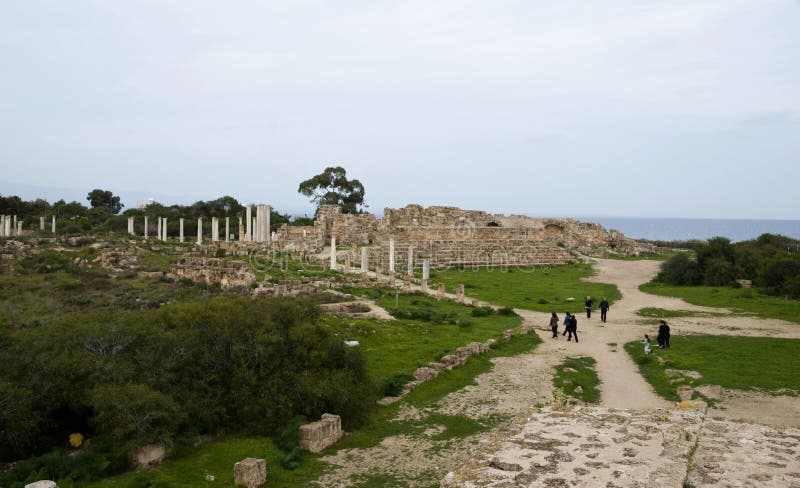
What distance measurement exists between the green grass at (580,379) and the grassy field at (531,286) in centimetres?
900

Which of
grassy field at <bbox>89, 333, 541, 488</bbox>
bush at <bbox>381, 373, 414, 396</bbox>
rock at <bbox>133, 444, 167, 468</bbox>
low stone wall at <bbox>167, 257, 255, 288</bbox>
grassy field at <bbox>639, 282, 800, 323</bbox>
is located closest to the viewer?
grassy field at <bbox>89, 333, 541, 488</bbox>

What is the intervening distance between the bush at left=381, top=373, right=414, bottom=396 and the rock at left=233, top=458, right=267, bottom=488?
15.5 feet

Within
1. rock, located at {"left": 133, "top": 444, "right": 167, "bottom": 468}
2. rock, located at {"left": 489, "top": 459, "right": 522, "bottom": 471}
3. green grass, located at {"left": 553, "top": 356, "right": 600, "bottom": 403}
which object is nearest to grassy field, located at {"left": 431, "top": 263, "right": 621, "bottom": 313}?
green grass, located at {"left": 553, "top": 356, "right": 600, "bottom": 403}

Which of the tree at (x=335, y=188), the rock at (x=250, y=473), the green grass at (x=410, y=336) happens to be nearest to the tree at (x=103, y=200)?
the tree at (x=335, y=188)

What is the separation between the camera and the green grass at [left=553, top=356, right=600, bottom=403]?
44.0ft

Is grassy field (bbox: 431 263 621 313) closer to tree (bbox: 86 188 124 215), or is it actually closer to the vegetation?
the vegetation

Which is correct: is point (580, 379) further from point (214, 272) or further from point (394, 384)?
point (214, 272)

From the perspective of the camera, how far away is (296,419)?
1077 centimetres

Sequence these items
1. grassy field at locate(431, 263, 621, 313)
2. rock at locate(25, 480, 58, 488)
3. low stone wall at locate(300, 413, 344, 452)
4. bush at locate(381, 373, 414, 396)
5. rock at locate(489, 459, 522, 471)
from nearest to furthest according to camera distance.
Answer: rock at locate(489, 459, 522, 471), rock at locate(25, 480, 58, 488), low stone wall at locate(300, 413, 344, 452), bush at locate(381, 373, 414, 396), grassy field at locate(431, 263, 621, 313)

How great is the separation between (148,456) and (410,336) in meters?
10.4

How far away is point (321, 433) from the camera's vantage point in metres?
10.3

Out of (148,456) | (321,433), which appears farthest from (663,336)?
(148,456)

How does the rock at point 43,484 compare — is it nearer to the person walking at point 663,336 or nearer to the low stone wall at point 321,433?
the low stone wall at point 321,433

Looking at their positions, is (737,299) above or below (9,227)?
below
